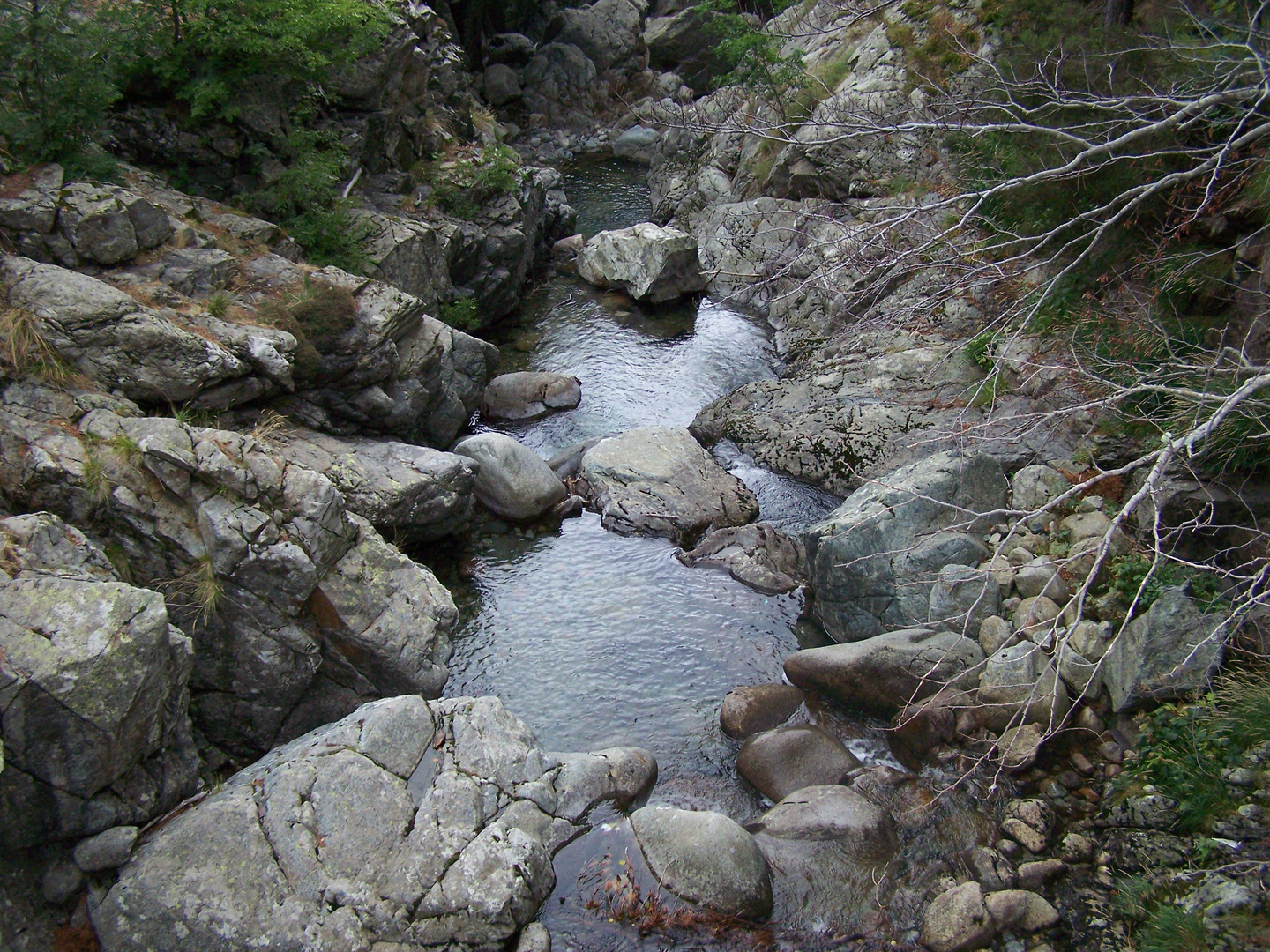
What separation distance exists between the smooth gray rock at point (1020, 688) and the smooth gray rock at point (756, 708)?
2217mm

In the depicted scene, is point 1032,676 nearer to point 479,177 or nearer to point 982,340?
point 982,340

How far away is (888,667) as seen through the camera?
9.19 metres

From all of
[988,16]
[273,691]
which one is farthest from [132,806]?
[988,16]

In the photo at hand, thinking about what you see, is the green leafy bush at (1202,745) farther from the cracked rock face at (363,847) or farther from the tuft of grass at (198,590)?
the tuft of grass at (198,590)

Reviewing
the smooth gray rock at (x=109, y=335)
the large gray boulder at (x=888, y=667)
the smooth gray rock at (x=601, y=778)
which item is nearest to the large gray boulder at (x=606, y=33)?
the smooth gray rock at (x=109, y=335)

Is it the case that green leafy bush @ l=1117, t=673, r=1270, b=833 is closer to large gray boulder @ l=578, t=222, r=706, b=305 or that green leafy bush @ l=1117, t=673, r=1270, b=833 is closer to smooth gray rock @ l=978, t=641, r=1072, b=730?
smooth gray rock @ l=978, t=641, r=1072, b=730

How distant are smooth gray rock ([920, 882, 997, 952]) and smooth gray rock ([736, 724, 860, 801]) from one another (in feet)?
5.84

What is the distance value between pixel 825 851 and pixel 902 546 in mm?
4318

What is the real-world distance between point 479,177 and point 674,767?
17.2 meters

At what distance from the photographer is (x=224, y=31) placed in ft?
45.8

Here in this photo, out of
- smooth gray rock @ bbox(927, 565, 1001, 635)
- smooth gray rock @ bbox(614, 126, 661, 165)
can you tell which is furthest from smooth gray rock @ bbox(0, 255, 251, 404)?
smooth gray rock @ bbox(614, 126, 661, 165)

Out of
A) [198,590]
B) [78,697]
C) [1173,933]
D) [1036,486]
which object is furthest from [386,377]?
[1173,933]

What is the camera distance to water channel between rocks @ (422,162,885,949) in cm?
891

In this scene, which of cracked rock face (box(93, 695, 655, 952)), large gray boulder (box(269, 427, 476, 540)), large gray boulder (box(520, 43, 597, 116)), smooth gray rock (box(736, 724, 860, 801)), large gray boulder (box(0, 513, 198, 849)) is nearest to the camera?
large gray boulder (box(0, 513, 198, 849))
